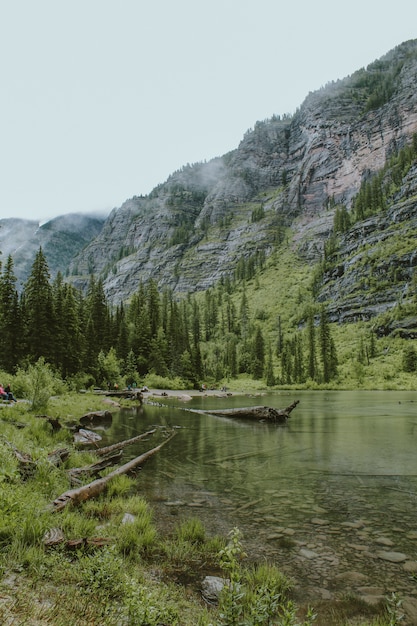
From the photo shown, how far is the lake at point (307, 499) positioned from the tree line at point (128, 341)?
117ft

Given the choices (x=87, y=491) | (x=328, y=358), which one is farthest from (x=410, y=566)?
(x=328, y=358)

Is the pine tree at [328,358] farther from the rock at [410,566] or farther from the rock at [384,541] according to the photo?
the rock at [410,566]

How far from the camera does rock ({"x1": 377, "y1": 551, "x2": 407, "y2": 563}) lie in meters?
6.84

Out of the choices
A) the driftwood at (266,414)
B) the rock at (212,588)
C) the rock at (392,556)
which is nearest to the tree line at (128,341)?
the driftwood at (266,414)

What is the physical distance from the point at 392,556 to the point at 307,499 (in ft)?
11.0

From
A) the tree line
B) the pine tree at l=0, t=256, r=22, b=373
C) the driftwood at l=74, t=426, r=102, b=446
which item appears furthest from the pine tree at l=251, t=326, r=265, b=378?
the driftwood at l=74, t=426, r=102, b=446

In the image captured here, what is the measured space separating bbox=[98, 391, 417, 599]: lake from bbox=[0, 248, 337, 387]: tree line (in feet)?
117

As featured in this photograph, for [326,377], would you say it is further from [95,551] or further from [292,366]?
[95,551]

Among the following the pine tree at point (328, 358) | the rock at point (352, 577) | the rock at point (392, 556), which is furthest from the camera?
the pine tree at point (328, 358)

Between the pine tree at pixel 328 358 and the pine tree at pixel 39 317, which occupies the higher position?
the pine tree at pixel 39 317

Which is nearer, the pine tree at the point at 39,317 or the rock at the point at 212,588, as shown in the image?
the rock at the point at 212,588

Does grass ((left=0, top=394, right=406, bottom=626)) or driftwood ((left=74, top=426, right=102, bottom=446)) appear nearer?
grass ((left=0, top=394, right=406, bottom=626))

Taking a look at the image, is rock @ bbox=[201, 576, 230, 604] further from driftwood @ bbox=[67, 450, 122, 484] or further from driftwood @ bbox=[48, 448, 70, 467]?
driftwood @ bbox=[48, 448, 70, 467]

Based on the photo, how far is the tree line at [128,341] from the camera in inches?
1989
